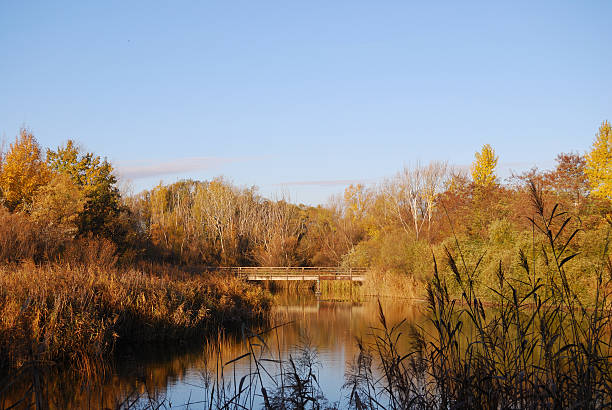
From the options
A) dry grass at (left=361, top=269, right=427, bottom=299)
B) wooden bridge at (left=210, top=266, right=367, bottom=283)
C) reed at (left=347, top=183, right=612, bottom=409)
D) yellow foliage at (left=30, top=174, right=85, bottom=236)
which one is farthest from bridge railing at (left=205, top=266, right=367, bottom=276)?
reed at (left=347, top=183, right=612, bottom=409)

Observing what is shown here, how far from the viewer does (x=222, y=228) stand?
44094 millimetres

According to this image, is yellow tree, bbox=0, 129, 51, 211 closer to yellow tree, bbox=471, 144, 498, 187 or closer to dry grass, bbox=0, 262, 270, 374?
dry grass, bbox=0, 262, 270, 374

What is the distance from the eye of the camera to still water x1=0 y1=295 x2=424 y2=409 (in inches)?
294

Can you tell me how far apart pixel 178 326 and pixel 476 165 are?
30.9 meters

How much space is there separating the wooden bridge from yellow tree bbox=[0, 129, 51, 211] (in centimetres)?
1142

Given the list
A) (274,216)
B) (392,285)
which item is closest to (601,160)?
(392,285)

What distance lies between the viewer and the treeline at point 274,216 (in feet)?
73.7

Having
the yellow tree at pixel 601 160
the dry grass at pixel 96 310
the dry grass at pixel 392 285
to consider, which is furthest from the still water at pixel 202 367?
the yellow tree at pixel 601 160

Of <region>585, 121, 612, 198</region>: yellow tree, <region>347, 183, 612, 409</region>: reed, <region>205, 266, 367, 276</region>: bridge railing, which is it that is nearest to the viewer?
<region>347, 183, 612, 409</region>: reed

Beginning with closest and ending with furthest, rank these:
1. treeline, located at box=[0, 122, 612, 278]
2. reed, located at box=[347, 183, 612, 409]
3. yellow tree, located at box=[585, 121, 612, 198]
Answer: reed, located at box=[347, 183, 612, 409]
treeline, located at box=[0, 122, 612, 278]
yellow tree, located at box=[585, 121, 612, 198]

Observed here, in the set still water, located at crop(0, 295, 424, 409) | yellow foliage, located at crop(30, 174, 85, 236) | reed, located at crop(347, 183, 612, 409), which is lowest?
still water, located at crop(0, 295, 424, 409)

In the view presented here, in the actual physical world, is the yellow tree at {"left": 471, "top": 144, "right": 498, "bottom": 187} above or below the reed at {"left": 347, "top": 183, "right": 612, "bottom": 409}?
above

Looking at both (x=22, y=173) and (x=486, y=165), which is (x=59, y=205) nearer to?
(x=22, y=173)

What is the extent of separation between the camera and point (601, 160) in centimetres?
2867
